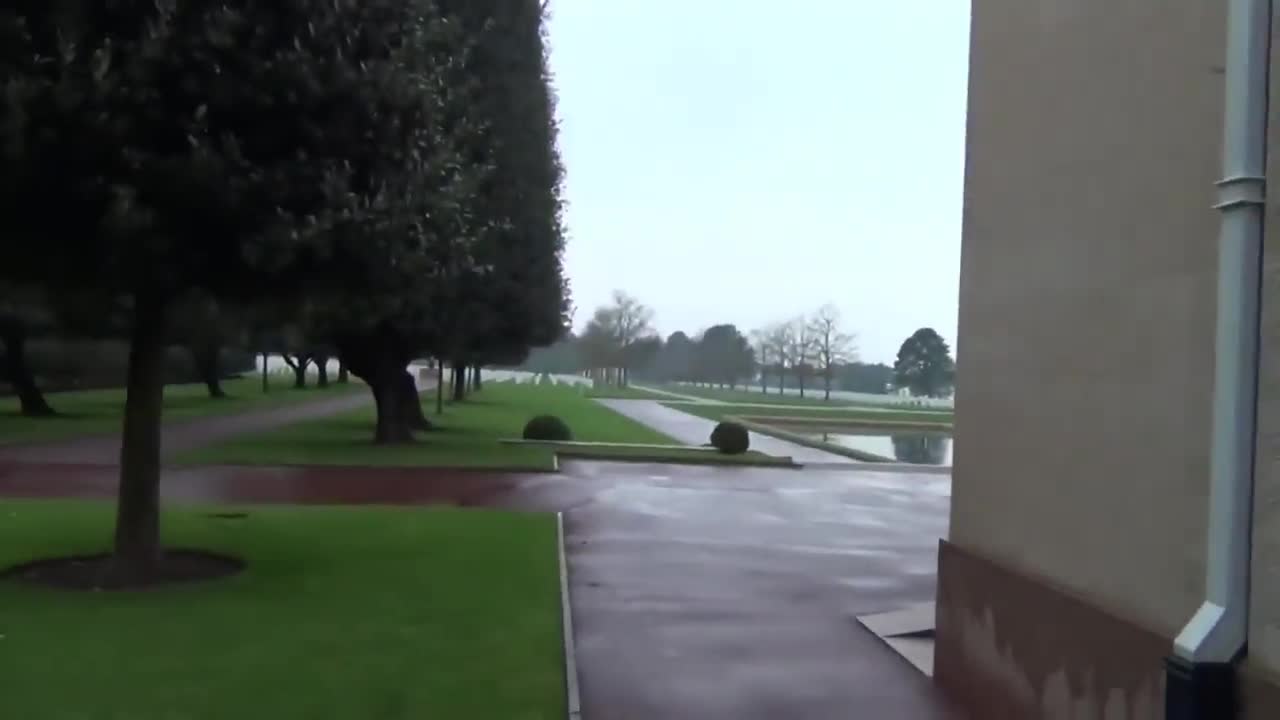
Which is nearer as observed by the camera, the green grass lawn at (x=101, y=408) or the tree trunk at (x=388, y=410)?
the tree trunk at (x=388, y=410)

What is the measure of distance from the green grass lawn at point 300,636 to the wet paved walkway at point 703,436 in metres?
16.4

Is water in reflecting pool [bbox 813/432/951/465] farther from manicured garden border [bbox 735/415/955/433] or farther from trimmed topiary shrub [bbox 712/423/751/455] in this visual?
trimmed topiary shrub [bbox 712/423/751/455]

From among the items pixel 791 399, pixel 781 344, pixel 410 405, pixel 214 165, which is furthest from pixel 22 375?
pixel 781 344

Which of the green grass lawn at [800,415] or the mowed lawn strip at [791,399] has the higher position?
the mowed lawn strip at [791,399]

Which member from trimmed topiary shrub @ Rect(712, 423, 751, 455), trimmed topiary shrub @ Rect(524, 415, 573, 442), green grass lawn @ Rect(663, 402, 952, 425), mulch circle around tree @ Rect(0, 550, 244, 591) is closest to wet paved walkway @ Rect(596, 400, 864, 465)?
trimmed topiary shrub @ Rect(712, 423, 751, 455)

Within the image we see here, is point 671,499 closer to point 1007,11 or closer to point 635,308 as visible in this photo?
point 1007,11

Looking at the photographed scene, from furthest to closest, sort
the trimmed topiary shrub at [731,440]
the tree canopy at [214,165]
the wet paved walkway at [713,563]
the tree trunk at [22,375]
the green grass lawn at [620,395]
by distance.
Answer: the green grass lawn at [620,395], the tree trunk at [22,375], the trimmed topiary shrub at [731,440], the tree canopy at [214,165], the wet paved walkway at [713,563]

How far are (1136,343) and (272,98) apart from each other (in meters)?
6.09

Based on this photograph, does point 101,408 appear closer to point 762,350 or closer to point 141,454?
point 141,454

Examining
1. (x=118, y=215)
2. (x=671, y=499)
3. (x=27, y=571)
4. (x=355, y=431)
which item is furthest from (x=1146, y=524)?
(x=355, y=431)

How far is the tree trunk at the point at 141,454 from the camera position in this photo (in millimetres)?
9492

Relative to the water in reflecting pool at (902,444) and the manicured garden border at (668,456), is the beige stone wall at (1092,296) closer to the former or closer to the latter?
the manicured garden border at (668,456)

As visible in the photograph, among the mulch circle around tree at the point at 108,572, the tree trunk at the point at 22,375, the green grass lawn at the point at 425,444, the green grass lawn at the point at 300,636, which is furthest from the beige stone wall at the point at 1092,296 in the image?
the tree trunk at the point at 22,375

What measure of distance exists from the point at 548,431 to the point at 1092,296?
22.9 meters
